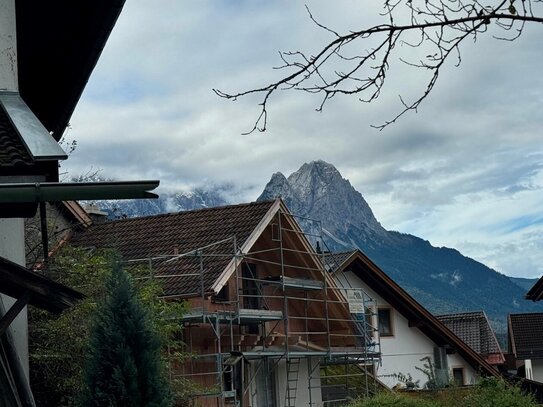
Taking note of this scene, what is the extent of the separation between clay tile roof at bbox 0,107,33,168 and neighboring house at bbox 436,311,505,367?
43.6 meters

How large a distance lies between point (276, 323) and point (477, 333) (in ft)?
75.8

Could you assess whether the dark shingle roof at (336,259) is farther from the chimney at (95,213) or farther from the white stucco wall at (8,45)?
the white stucco wall at (8,45)

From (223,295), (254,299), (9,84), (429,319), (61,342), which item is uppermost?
(429,319)

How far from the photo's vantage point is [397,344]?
139 ft

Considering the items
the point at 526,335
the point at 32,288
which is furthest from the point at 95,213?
the point at 32,288

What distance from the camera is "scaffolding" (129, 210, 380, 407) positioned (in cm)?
2780

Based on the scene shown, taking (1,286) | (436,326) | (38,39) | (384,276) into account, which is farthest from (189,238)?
(1,286)

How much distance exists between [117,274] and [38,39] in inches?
108

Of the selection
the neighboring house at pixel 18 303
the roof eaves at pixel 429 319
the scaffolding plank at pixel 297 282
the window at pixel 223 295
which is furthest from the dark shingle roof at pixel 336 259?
the neighboring house at pixel 18 303

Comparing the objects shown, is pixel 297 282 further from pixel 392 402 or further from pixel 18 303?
pixel 18 303

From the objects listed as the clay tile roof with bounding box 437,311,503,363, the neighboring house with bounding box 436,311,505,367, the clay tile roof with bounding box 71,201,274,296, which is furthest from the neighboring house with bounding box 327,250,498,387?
the clay tile roof with bounding box 71,201,274,296

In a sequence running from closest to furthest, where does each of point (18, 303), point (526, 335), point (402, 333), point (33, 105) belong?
point (18, 303) → point (33, 105) → point (402, 333) → point (526, 335)

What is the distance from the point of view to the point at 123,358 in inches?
388

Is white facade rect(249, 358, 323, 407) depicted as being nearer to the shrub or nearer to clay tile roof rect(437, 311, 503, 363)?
the shrub
